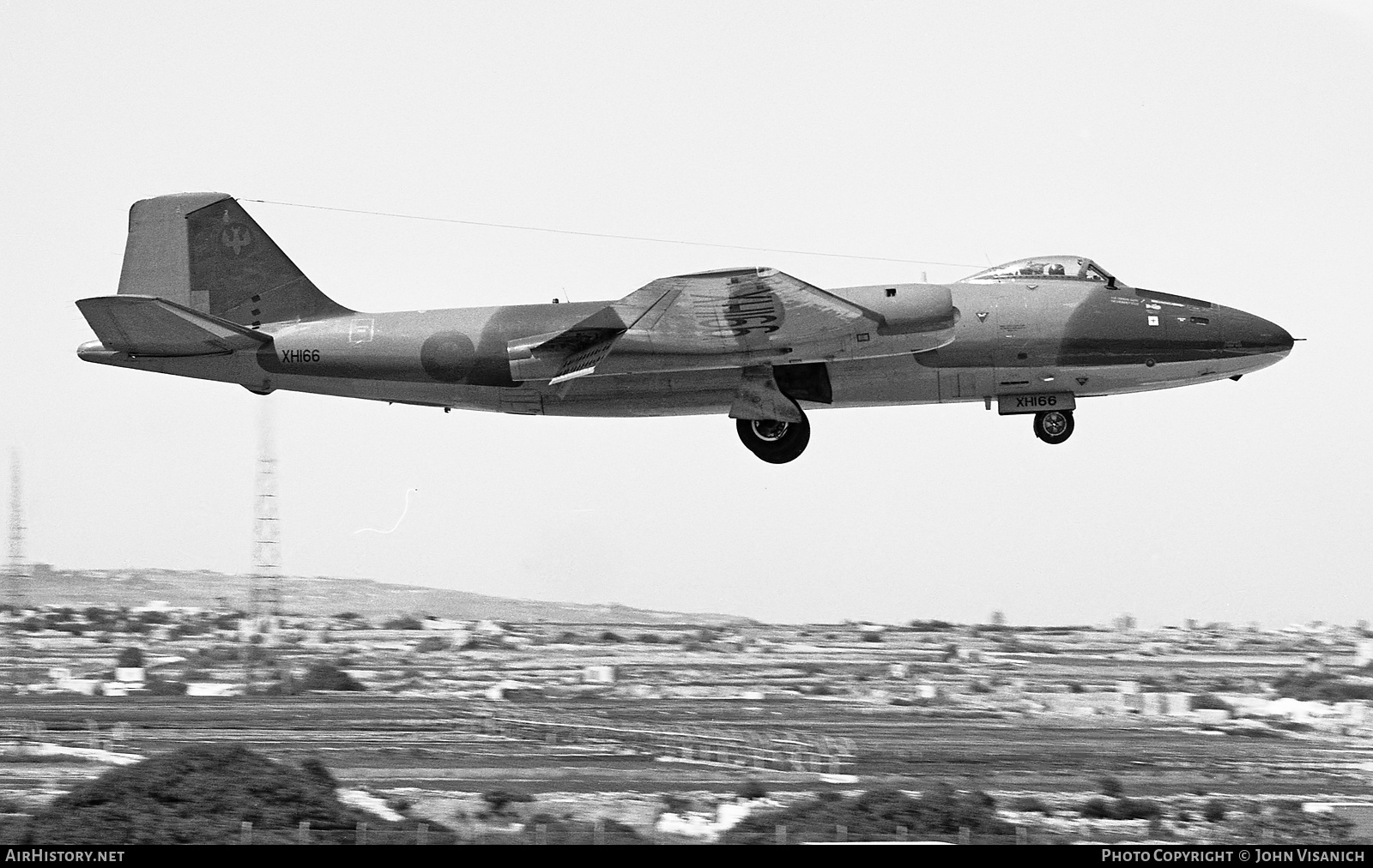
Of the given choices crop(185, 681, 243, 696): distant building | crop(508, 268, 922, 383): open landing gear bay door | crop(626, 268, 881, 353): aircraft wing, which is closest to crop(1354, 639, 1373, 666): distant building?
crop(508, 268, 922, 383): open landing gear bay door

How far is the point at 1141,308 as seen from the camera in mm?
31453

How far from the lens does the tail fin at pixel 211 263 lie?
113ft

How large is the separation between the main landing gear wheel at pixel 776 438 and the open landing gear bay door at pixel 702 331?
2.64m

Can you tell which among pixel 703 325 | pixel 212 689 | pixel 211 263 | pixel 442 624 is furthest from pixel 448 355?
pixel 442 624

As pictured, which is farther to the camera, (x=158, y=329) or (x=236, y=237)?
(x=236, y=237)

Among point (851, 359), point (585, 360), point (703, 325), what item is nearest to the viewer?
point (703, 325)

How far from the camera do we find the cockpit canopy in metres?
32.0

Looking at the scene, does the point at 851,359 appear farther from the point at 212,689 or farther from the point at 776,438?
the point at 212,689

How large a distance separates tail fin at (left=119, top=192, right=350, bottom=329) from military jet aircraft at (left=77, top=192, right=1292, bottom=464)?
1.37 m

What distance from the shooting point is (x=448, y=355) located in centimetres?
3162

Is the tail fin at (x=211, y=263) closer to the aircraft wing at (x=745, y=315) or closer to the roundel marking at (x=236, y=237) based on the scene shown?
the roundel marking at (x=236, y=237)

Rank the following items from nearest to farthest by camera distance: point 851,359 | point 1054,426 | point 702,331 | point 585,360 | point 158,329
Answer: point 702,331 → point 585,360 → point 851,359 → point 158,329 → point 1054,426

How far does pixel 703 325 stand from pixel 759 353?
159 cm
